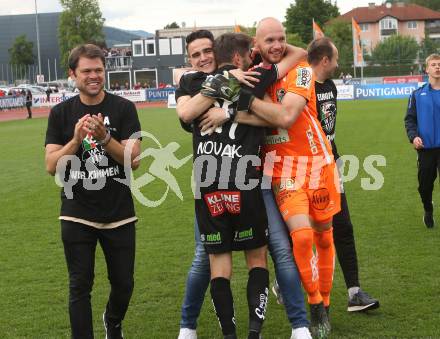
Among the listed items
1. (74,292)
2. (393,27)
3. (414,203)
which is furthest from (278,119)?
(393,27)

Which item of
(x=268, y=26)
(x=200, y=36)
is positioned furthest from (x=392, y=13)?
(x=200, y=36)

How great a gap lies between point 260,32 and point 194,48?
18.0 inches

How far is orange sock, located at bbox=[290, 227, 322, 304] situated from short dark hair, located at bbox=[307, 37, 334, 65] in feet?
4.96

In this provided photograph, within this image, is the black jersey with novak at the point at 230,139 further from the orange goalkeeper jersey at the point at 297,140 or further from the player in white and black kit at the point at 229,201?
the orange goalkeeper jersey at the point at 297,140

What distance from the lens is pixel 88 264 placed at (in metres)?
4.78

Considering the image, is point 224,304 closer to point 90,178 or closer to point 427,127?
point 90,178

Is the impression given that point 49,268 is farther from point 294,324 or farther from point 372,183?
point 372,183

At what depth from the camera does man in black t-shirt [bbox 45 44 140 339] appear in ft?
15.5

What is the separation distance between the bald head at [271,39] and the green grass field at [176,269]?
207 centimetres

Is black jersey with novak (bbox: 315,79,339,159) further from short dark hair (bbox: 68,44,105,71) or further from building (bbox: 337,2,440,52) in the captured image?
building (bbox: 337,2,440,52)

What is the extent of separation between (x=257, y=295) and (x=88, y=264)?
114 cm

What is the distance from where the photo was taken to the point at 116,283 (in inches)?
198

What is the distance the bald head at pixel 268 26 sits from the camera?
4793 mm

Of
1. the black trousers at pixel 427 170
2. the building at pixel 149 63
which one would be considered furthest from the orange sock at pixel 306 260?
the building at pixel 149 63
